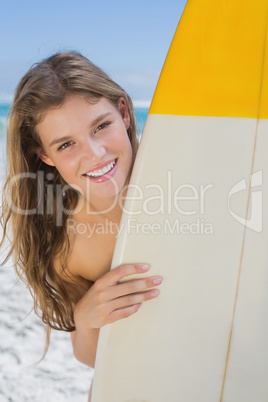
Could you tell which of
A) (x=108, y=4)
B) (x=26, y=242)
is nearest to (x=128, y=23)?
(x=108, y=4)

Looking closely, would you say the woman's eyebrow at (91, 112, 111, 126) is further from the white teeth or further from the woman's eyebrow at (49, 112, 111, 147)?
the white teeth

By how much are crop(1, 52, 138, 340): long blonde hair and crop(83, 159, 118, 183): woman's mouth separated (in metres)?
0.18

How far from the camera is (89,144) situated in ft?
4.02

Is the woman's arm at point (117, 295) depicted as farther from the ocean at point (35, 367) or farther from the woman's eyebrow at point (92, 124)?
the ocean at point (35, 367)

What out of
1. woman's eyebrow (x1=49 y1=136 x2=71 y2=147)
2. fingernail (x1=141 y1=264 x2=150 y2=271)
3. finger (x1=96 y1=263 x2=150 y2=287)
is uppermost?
woman's eyebrow (x1=49 y1=136 x2=71 y2=147)

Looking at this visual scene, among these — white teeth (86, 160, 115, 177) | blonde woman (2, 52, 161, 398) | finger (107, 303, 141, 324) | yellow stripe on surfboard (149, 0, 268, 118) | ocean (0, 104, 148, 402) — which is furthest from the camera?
ocean (0, 104, 148, 402)

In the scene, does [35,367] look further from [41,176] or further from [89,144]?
[89,144]

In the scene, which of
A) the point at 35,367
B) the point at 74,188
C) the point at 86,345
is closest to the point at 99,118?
the point at 74,188

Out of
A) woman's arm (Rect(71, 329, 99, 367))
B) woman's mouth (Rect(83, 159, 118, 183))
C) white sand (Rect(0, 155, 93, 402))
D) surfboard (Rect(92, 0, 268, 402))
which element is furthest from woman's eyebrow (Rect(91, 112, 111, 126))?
white sand (Rect(0, 155, 93, 402))

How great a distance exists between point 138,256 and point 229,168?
10.8 inches

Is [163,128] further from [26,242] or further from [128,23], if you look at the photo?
[128,23]

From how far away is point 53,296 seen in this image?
1.63m

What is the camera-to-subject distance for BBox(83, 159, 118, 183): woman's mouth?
4.29 ft

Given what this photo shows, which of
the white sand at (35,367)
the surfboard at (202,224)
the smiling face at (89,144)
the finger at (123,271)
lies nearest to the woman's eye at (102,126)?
the smiling face at (89,144)
